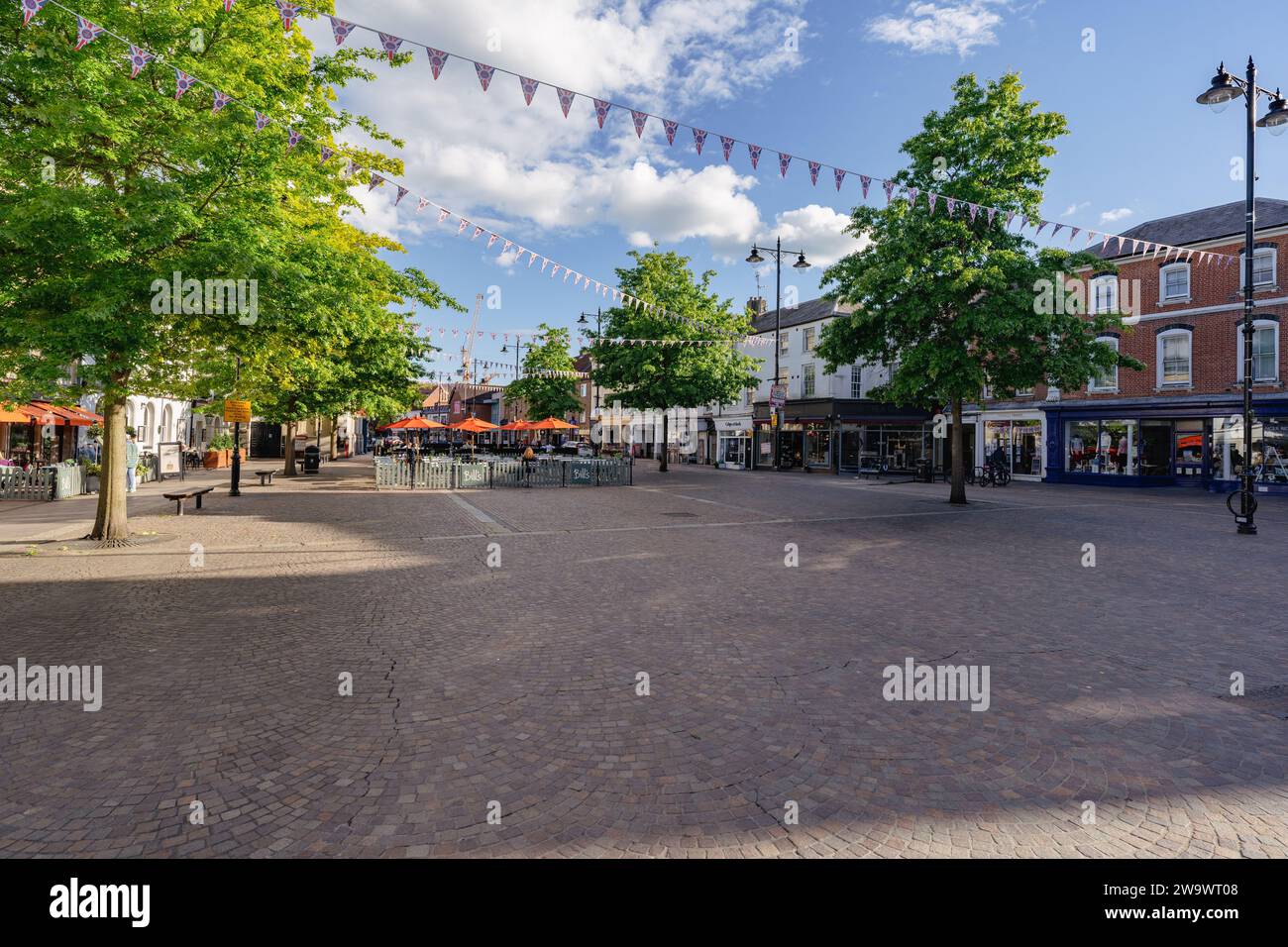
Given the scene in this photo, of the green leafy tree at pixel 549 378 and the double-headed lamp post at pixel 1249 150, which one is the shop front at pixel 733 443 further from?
the double-headed lamp post at pixel 1249 150

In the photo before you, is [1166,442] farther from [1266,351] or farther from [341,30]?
A: [341,30]

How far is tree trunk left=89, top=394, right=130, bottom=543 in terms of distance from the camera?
1067cm

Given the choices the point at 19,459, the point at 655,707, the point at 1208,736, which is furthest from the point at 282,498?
the point at 1208,736

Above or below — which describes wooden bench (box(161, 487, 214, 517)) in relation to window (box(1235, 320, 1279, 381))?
below

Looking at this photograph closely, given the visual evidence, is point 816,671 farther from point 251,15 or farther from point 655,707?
point 251,15

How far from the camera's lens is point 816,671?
5266mm

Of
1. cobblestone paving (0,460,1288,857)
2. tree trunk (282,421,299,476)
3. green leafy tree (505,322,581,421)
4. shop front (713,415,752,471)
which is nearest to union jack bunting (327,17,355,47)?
cobblestone paving (0,460,1288,857)

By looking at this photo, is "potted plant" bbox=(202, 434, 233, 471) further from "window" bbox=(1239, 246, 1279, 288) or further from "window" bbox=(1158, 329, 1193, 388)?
"window" bbox=(1239, 246, 1279, 288)

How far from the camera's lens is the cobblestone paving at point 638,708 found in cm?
311

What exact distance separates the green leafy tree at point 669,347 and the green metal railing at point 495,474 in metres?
7.07

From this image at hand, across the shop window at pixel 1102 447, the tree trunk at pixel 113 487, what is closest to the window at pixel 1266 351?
the shop window at pixel 1102 447
